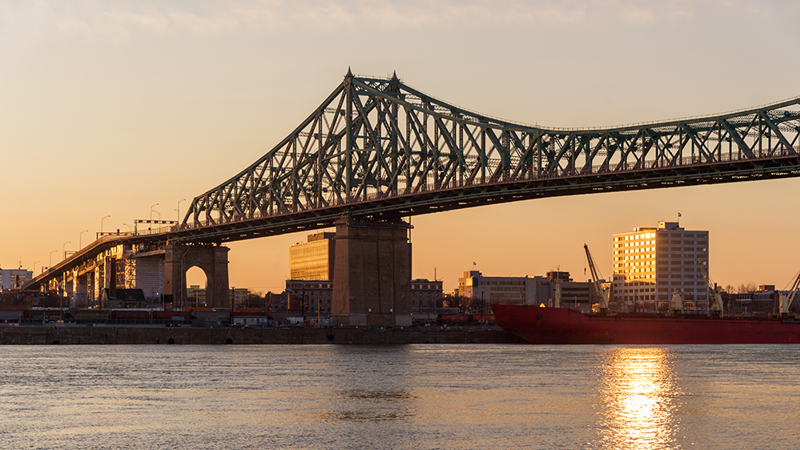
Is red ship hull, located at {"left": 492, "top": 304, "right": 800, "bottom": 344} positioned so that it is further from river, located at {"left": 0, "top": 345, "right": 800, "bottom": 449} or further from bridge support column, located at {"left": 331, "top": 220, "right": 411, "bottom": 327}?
river, located at {"left": 0, "top": 345, "right": 800, "bottom": 449}

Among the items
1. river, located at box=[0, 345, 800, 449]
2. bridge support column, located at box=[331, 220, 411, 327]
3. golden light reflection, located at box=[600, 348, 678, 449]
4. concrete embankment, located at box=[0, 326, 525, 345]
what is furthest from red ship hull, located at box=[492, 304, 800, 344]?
golden light reflection, located at box=[600, 348, 678, 449]

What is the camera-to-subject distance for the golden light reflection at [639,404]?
34.9 metres

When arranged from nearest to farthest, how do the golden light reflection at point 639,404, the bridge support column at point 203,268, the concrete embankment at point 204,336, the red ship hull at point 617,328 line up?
1. the golden light reflection at point 639,404
2. the concrete embankment at point 204,336
3. the red ship hull at point 617,328
4. the bridge support column at point 203,268

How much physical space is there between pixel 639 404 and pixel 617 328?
189 feet

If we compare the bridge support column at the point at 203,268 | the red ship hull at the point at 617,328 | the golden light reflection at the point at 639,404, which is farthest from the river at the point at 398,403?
the bridge support column at the point at 203,268

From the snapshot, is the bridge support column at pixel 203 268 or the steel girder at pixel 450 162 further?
the bridge support column at pixel 203 268

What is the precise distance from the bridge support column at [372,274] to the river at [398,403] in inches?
1002

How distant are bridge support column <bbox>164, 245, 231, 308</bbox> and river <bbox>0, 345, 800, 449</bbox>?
6335 centimetres

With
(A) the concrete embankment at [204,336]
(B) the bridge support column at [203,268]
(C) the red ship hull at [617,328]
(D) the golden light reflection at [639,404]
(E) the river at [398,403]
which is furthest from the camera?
(B) the bridge support column at [203,268]

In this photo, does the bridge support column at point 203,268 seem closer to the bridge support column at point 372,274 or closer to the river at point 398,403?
the bridge support column at point 372,274

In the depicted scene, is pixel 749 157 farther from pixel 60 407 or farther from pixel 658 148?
pixel 60 407

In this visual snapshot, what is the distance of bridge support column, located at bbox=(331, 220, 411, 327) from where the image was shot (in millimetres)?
99812

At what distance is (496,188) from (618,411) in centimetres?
4934

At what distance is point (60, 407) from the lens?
4244cm
